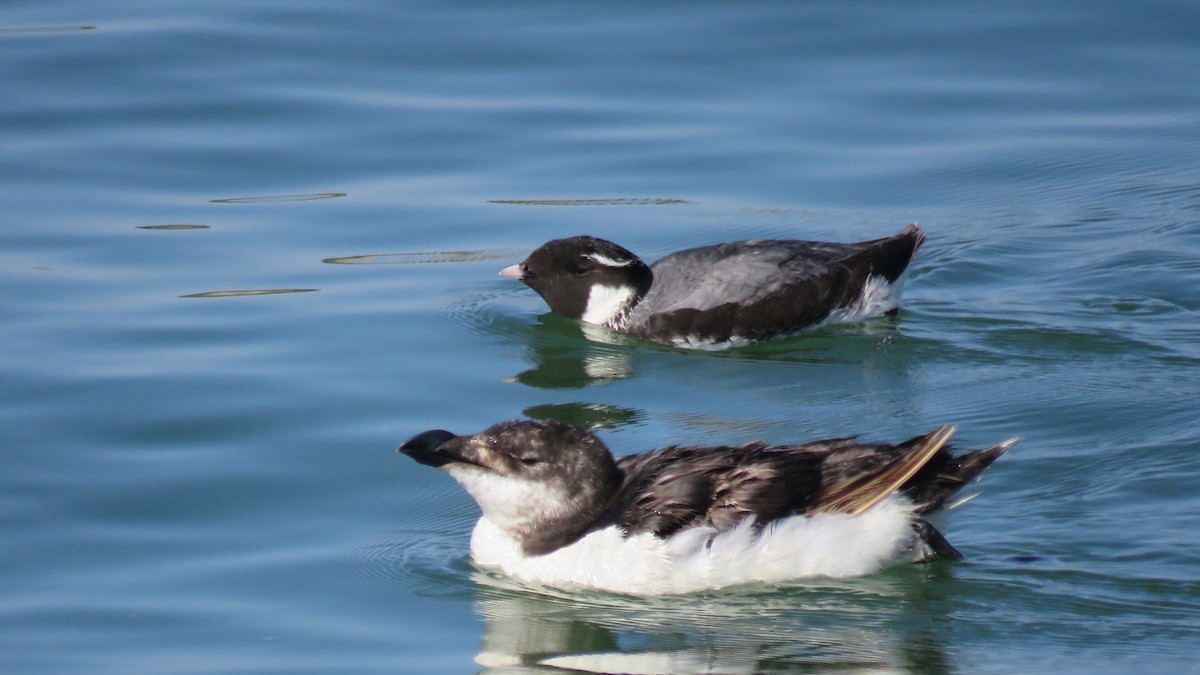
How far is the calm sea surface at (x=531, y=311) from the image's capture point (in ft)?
23.0

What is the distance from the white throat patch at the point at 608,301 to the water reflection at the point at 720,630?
4.35m

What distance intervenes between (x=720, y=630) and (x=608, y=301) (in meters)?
5.07

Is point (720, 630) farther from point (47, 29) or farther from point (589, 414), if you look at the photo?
point (47, 29)

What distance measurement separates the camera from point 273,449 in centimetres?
906

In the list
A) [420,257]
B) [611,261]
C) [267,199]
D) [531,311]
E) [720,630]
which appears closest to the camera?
[720,630]

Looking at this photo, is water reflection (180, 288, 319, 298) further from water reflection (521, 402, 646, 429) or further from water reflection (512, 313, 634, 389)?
water reflection (521, 402, 646, 429)

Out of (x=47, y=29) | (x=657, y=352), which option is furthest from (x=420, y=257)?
(x=47, y=29)

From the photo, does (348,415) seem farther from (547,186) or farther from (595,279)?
(547,186)

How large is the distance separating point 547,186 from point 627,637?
755 cm

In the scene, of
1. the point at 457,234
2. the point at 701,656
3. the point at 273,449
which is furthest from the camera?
the point at 457,234

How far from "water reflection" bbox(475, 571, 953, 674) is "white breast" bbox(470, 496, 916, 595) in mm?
65

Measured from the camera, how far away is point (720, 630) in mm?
6805

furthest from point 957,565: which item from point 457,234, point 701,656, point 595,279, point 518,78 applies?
point 518,78

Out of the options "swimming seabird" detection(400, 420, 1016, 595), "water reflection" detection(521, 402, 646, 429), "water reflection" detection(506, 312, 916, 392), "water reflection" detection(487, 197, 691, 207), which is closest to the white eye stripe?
"water reflection" detection(506, 312, 916, 392)
